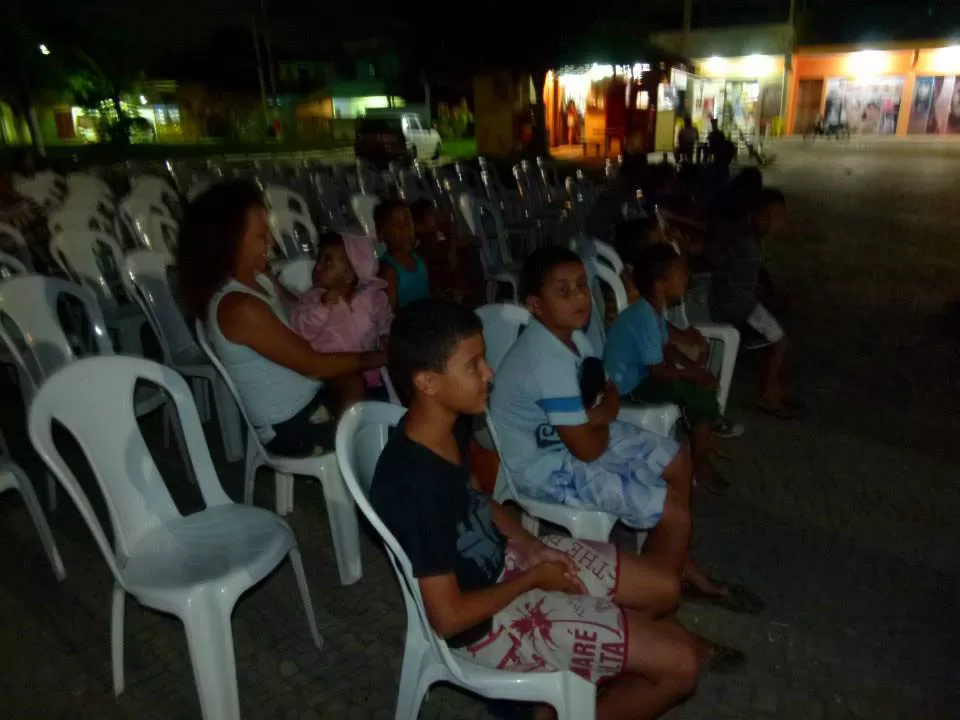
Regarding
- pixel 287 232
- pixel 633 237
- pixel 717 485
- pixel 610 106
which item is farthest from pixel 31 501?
pixel 610 106

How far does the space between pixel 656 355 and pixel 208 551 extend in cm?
180

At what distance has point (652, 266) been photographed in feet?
9.78

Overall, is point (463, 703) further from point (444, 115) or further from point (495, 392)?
point (444, 115)

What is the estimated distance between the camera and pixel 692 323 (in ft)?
13.6

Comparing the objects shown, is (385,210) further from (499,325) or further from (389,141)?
(389,141)

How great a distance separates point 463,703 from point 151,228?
398 cm

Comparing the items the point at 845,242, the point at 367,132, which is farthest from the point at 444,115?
the point at 845,242

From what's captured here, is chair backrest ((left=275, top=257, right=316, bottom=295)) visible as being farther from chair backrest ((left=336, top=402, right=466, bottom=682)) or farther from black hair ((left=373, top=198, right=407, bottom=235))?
chair backrest ((left=336, top=402, right=466, bottom=682))

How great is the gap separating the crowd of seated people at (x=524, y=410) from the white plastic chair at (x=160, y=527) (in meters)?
0.40

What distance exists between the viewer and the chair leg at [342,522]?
2.69 metres

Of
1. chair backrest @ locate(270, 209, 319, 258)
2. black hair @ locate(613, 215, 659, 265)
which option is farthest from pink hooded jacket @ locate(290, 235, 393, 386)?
chair backrest @ locate(270, 209, 319, 258)

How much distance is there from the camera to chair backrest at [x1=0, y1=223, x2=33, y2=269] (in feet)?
16.0

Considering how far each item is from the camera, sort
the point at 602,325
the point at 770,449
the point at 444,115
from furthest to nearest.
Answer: the point at 444,115, the point at 770,449, the point at 602,325

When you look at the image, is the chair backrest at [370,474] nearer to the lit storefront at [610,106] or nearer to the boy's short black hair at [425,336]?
the boy's short black hair at [425,336]
